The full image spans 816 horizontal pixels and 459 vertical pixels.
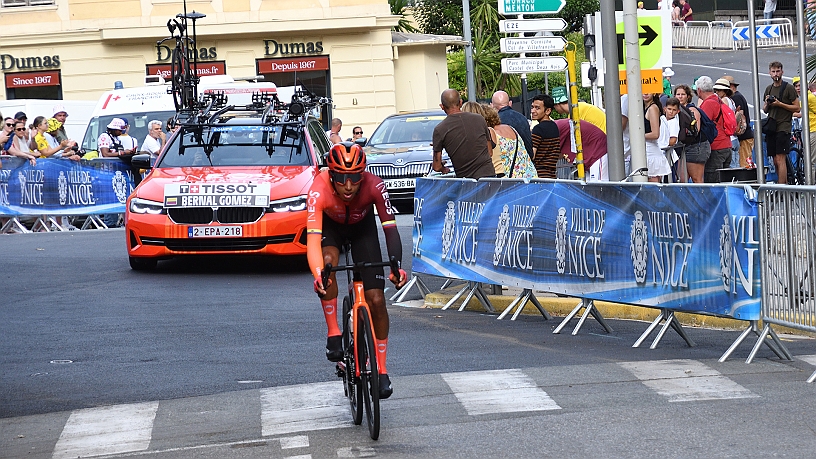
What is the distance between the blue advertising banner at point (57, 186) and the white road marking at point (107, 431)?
1506cm

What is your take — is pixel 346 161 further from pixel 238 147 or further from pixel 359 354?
pixel 238 147

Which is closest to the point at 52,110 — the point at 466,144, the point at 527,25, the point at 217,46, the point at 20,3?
the point at 217,46

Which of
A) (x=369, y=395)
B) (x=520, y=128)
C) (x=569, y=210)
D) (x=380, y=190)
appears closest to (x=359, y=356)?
(x=369, y=395)

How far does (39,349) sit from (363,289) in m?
4.27

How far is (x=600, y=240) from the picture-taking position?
37.4ft

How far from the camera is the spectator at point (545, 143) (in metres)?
16.0

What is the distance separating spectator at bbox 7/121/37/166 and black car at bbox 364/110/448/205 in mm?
5595

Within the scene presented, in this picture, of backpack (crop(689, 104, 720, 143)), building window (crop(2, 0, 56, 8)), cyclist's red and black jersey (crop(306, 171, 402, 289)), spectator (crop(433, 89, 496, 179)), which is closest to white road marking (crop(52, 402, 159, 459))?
cyclist's red and black jersey (crop(306, 171, 402, 289))

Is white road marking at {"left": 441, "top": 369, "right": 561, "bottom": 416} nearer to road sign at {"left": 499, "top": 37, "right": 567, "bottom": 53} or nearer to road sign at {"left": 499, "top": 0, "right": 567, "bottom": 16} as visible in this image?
road sign at {"left": 499, "top": 0, "right": 567, "bottom": 16}

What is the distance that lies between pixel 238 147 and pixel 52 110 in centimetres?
1269

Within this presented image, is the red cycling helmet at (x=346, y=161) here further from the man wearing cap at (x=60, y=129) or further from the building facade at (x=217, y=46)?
the building facade at (x=217, y=46)

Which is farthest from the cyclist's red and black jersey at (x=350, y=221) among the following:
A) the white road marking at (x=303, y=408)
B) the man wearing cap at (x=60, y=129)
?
the man wearing cap at (x=60, y=129)

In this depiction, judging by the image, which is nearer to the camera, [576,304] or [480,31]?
[576,304]

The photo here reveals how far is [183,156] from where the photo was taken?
16.7 m
